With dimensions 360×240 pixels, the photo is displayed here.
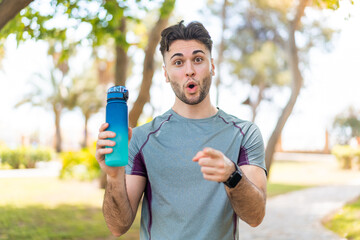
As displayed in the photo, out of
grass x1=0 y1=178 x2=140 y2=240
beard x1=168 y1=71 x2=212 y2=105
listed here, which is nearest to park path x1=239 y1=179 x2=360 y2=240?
grass x1=0 y1=178 x2=140 y2=240

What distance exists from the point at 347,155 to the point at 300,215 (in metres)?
13.6

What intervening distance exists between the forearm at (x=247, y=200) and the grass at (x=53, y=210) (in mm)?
5202

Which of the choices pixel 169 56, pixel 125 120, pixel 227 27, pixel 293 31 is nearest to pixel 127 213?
pixel 125 120

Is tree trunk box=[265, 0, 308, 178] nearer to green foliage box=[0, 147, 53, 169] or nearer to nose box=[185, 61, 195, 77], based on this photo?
nose box=[185, 61, 195, 77]

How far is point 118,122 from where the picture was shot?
162cm

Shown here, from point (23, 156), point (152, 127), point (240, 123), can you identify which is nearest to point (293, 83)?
point (240, 123)

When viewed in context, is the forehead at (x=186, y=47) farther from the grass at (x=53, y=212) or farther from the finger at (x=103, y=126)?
the grass at (x=53, y=212)

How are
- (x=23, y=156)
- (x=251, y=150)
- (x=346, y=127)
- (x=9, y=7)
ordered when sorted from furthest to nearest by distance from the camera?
(x=346, y=127), (x=23, y=156), (x=9, y=7), (x=251, y=150)

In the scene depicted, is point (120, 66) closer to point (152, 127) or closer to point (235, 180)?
point (152, 127)

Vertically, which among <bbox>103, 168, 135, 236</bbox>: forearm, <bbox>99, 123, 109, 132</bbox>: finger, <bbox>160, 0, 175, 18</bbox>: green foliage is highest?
<bbox>160, 0, 175, 18</bbox>: green foliage

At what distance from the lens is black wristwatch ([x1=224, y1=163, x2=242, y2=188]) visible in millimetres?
1537

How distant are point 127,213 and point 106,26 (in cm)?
490

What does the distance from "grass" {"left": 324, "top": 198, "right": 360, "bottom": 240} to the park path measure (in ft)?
0.61

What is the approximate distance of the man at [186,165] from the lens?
71.2 inches
